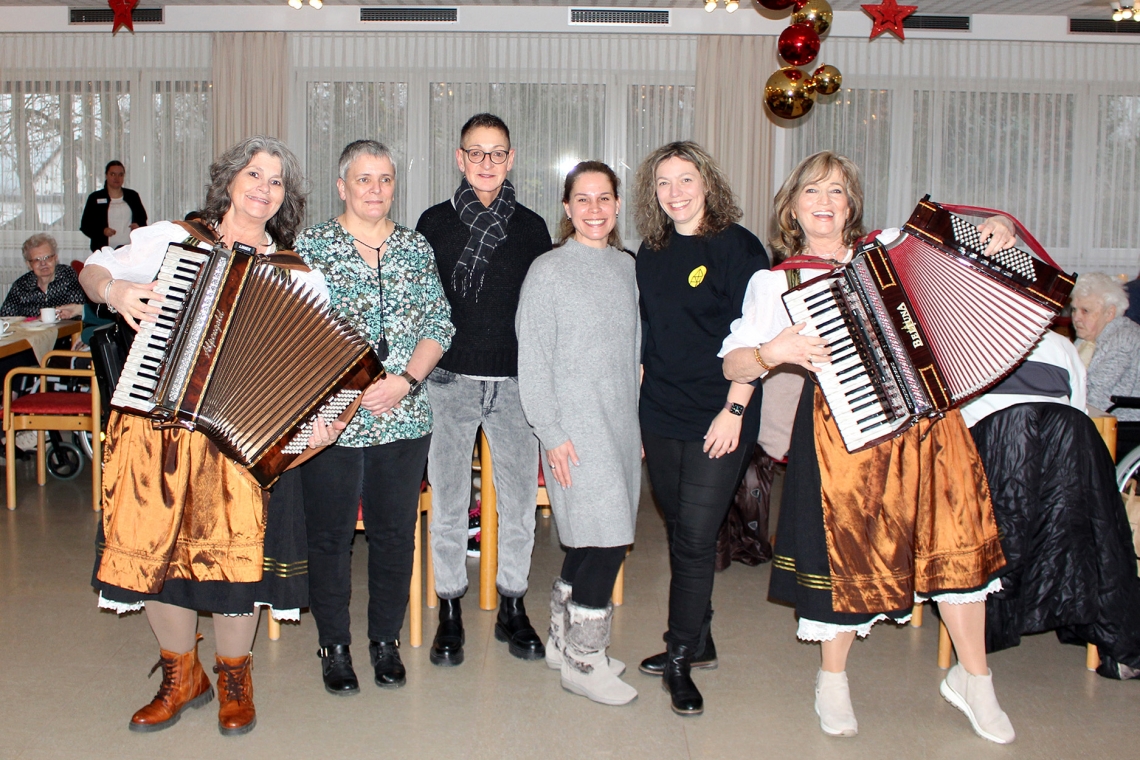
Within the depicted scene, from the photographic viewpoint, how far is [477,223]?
262 centimetres

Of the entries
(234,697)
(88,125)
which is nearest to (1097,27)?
(234,697)

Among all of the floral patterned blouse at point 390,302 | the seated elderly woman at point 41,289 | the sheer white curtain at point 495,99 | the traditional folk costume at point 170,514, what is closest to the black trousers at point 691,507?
the floral patterned blouse at point 390,302

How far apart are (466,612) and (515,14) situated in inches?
212

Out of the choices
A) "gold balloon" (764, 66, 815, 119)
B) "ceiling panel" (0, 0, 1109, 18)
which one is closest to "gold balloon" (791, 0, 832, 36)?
"gold balloon" (764, 66, 815, 119)

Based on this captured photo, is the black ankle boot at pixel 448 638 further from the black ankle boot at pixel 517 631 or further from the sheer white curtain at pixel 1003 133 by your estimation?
the sheer white curtain at pixel 1003 133

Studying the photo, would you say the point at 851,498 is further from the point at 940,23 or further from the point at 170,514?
the point at 940,23

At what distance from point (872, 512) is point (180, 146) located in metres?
6.94

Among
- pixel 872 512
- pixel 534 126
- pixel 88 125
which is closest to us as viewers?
pixel 872 512

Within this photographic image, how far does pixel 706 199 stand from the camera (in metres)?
2.32

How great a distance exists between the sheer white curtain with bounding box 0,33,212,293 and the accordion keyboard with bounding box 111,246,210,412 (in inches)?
241

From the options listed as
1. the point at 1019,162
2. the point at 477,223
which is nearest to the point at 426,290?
the point at 477,223

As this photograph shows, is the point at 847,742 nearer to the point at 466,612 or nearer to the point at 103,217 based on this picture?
the point at 466,612

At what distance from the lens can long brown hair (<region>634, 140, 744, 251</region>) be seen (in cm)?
230

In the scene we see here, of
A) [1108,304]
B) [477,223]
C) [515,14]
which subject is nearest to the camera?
[477,223]
